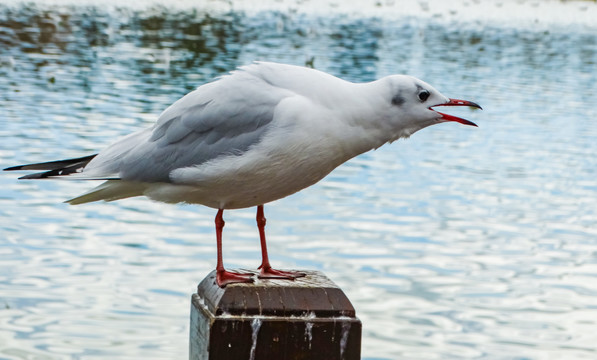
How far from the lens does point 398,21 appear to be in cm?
5497

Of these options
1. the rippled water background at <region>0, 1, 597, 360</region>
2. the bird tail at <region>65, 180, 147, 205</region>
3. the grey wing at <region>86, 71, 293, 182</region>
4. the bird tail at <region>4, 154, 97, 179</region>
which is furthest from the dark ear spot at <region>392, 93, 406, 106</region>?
the rippled water background at <region>0, 1, 597, 360</region>

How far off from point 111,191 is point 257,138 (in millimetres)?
647

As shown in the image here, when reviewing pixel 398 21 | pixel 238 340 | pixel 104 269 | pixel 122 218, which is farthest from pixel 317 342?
pixel 398 21

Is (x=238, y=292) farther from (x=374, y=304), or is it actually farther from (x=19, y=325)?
(x=374, y=304)

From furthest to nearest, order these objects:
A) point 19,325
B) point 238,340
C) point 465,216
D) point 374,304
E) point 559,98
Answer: point 559,98, point 465,216, point 374,304, point 19,325, point 238,340

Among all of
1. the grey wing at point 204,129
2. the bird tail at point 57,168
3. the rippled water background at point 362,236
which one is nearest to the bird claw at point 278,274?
the grey wing at point 204,129

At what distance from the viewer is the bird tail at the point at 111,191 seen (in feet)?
13.8

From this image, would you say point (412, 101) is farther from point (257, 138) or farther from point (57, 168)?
point (57, 168)

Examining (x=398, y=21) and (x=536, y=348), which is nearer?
(x=536, y=348)

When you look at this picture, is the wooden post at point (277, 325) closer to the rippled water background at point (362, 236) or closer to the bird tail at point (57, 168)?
the bird tail at point (57, 168)

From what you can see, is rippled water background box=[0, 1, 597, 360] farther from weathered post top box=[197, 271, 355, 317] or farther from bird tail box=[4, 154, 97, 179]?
weathered post top box=[197, 271, 355, 317]

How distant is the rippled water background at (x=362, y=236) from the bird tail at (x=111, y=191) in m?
3.26

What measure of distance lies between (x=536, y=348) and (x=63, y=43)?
79.6ft

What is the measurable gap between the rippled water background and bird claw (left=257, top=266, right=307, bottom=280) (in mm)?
3579
